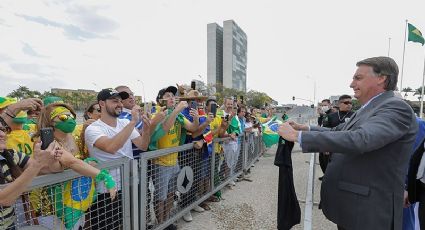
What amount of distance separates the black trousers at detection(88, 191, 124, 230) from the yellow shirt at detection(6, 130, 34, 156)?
95 cm

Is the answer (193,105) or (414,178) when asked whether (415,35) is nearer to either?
(414,178)

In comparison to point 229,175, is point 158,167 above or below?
above

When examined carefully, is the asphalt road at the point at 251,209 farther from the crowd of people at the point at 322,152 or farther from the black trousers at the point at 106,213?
the black trousers at the point at 106,213

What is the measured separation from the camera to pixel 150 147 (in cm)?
388

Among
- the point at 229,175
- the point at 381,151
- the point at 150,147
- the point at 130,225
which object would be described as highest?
the point at 381,151

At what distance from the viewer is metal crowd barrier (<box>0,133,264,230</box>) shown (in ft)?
7.10

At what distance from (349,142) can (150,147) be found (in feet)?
8.85

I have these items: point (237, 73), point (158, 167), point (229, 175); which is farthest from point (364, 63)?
point (237, 73)

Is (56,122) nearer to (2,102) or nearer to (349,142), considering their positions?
(2,102)

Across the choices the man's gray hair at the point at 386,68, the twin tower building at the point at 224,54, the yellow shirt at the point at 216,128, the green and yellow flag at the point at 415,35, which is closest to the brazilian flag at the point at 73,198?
the man's gray hair at the point at 386,68

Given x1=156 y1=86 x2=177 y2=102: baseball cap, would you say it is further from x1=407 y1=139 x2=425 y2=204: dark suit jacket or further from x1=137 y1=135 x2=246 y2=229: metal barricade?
x1=407 y1=139 x2=425 y2=204: dark suit jacket

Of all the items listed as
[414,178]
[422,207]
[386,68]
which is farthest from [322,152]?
[422,207]

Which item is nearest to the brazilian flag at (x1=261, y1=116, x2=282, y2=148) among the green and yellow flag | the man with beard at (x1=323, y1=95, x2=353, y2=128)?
the man with beard at (x1=323, y1=95, x2=353, y2=128)

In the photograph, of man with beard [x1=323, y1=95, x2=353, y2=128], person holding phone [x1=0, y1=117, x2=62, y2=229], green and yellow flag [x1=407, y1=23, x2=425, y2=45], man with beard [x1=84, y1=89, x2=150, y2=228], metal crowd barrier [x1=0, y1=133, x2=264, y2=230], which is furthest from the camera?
green and yellow flag [x1=407, y1=23, x2=425, y2=45]
